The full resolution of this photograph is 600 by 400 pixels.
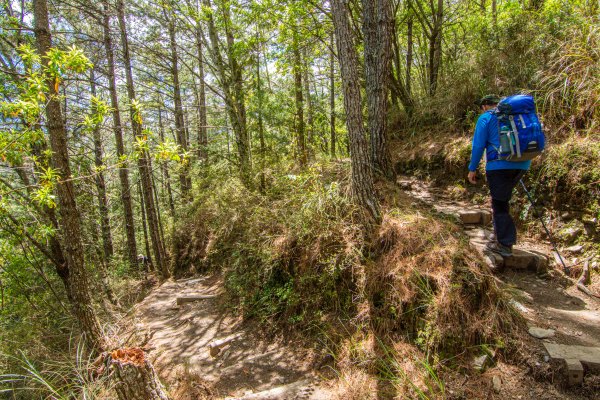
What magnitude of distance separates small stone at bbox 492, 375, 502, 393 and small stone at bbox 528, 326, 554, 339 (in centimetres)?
61

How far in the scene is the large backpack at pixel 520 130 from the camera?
3414 mm

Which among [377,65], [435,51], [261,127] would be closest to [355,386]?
[377,65]

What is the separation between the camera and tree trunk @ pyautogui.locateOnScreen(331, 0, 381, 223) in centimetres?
368

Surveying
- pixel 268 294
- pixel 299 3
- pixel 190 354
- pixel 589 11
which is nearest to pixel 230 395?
pixel 190 354

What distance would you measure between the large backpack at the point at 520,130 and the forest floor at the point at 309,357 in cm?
145

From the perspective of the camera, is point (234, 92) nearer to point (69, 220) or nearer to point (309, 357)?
point (69, 220)

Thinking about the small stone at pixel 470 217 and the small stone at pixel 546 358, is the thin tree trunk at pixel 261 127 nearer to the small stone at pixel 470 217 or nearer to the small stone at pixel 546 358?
the small stone at pixel 470 217

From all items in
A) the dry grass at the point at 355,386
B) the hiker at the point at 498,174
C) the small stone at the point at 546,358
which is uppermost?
the hiker at the point at 498,174

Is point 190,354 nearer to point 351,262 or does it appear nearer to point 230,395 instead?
point 230,395

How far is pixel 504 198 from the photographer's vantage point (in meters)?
3.75

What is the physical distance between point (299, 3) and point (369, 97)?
3.53m

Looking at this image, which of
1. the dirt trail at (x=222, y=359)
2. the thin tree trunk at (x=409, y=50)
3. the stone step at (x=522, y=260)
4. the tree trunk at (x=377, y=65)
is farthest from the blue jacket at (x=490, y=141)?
the thin tree trunk at (x=409, y=50)

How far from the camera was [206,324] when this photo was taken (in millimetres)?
5125

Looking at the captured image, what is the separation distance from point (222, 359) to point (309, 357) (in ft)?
4.23
